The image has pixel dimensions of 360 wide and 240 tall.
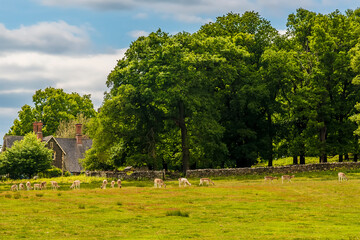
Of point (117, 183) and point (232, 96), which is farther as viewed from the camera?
point (232, 96)

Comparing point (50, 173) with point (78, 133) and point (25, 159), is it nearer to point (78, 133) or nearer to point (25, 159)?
point (25, 159)

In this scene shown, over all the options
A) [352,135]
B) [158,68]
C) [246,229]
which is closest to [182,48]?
[158,68]

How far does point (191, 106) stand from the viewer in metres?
67.7

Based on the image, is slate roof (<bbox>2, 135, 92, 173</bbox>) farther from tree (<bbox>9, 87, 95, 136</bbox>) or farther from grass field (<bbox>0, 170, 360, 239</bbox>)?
grass field (<bbox>0, 170, 360, 239</bbox>)

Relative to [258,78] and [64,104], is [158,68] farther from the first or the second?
[64,104]

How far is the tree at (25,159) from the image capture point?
8619 cm

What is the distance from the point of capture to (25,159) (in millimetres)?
86562

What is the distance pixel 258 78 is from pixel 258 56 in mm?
6613

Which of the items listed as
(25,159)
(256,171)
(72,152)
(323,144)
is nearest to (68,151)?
(72,152)

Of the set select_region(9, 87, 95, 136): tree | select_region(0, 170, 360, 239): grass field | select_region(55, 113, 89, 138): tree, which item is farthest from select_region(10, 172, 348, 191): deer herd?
select_region(9, 87, 95, 136): tree

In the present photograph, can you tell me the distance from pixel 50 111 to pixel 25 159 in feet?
217

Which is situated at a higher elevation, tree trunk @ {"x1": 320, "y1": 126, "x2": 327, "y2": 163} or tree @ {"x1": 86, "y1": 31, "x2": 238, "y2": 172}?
tree @ {"x1": 86, "y1": 31, "x2": 238, "y2": 172}

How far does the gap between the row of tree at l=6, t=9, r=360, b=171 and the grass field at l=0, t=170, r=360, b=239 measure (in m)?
24.7

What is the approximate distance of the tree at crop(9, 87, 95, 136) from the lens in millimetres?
150625
